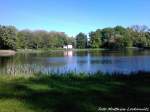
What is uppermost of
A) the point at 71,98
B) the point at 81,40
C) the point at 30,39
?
the point at 30,39

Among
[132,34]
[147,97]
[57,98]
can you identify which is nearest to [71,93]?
[57,98]

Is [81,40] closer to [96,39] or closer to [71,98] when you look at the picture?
[96,39]

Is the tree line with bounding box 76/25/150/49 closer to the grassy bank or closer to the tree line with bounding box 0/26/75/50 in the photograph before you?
the tree line with bounding box 0/26/75/50

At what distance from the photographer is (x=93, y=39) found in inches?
6442

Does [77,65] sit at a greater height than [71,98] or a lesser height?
lesser

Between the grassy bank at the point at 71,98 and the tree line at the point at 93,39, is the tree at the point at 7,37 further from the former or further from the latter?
the grassy bank at the point at 71,98

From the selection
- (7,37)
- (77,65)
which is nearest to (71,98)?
(77,65)

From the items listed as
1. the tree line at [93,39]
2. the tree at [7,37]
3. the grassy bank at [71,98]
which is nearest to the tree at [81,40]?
the tree line at [93,39]

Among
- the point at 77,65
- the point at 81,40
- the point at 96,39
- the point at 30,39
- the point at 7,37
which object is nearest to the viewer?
the point at 77,65

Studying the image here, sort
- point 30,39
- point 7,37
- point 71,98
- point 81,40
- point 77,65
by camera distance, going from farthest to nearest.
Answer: point 81,40
point 30,39
point 7,37
point 77,65
point 71,98

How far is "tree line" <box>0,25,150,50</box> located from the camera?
142500mm

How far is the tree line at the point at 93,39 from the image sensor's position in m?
142

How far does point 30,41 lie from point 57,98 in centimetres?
13317

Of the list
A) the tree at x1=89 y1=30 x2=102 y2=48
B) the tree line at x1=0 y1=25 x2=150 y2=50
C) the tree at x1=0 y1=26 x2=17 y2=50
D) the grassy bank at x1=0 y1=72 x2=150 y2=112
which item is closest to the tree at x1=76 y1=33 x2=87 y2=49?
the tree line at x1=0 y1=25 x2=150 y2=50
